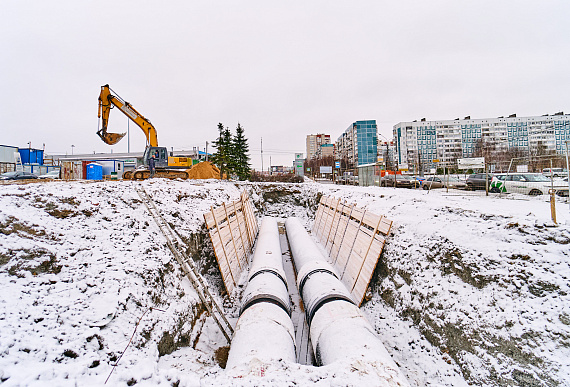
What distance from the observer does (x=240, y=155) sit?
32125 millimetres

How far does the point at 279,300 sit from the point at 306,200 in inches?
566

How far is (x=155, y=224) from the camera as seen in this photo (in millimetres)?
6246

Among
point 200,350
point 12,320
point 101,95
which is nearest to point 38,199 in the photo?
point 12,320

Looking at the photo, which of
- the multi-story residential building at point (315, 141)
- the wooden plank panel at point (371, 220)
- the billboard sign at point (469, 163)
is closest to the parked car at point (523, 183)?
the billboard sign at point (469, 163)

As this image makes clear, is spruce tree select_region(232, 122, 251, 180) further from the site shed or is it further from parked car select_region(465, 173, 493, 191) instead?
parked car select_region(465, 173, 493, 191)

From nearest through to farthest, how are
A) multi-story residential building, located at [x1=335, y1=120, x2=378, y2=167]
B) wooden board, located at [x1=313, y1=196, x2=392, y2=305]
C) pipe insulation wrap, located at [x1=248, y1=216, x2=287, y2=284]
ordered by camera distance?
wooden board, located at [x1=313, y1=196, x2=392, y2=305]
pipe insulation wrap, located at [x1=248, y1=216, x2=287, y2=284]
multi-story residential building, located at [x1=335, y1=120, x2=378, y2=167]

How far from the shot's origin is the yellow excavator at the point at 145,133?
1297 cm

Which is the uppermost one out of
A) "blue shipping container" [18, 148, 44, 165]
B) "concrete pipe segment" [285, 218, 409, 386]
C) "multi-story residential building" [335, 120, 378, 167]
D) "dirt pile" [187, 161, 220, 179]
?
"multi-story residential building" [335, 120, 378, 167]

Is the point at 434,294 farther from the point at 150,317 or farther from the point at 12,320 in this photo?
the point at 12,320

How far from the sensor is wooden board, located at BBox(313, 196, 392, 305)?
6.61m

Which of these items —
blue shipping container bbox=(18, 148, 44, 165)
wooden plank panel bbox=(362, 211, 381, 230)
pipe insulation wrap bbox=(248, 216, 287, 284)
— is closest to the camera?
pipe insulation wrap bbox=(248, 216, 287, 284)

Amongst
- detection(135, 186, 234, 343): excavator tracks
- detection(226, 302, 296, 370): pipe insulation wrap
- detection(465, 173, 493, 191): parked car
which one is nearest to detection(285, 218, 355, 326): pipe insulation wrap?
detection(226, 302, 296, 370): pipe insulation wrap

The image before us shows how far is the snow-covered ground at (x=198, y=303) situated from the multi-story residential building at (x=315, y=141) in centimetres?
12765

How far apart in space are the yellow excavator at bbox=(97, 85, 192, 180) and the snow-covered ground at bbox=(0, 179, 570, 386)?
26.1 ft
